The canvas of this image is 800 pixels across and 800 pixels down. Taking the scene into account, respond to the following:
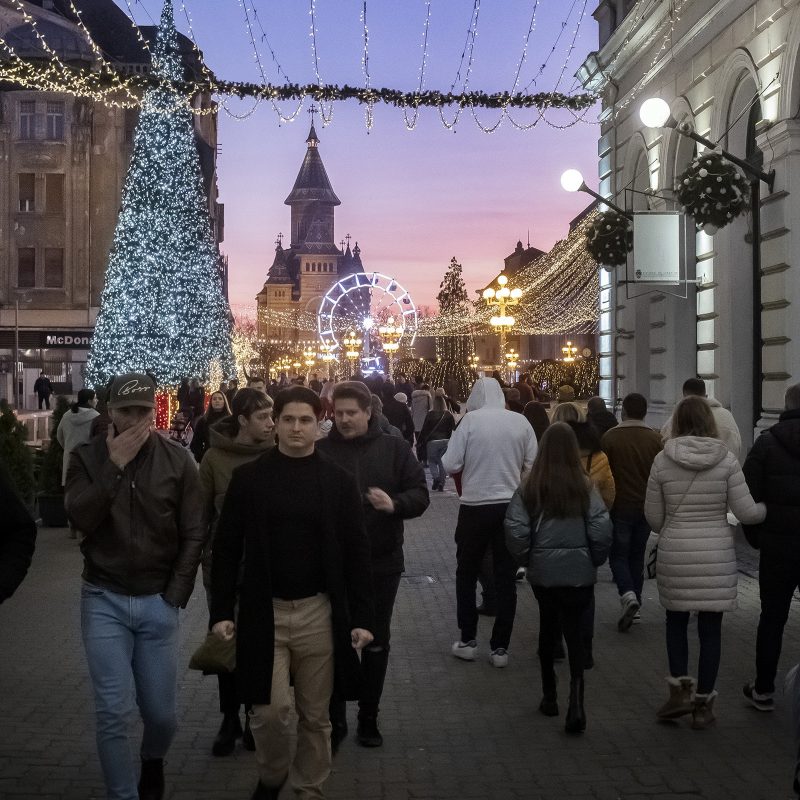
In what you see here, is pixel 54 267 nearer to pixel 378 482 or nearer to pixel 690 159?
pixel 690 159

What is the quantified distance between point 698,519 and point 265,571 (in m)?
3.16

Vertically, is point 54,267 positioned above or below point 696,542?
above

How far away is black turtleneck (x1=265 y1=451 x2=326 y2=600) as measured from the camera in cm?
532

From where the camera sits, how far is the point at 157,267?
42438 mm

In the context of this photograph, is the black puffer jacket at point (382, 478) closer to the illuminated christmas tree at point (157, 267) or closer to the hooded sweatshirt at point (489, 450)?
the hooded sweatshirt at point (489, 450)

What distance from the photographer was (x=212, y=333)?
44.8 metres

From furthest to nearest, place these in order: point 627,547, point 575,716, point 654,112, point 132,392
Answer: point 654,112
point 627,547
point 575,716
point 132,392

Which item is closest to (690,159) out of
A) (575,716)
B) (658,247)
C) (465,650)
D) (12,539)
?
(658,247)

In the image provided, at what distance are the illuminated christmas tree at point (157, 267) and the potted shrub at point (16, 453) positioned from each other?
24.0 m

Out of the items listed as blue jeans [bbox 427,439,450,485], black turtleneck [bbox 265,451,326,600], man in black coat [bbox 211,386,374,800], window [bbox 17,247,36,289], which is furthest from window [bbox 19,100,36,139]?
black turtleneck [bbox 265,451,326,600]

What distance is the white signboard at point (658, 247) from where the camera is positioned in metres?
18.5

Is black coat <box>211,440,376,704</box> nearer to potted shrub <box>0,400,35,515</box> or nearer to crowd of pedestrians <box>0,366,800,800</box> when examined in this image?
crowd of pedestrians <box>0,366,800,800</box>

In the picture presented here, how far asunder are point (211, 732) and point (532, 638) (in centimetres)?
347

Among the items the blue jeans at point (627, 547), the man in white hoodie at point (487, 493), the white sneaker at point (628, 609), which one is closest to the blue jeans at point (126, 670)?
the man in white hoodie at point (487, 493)
